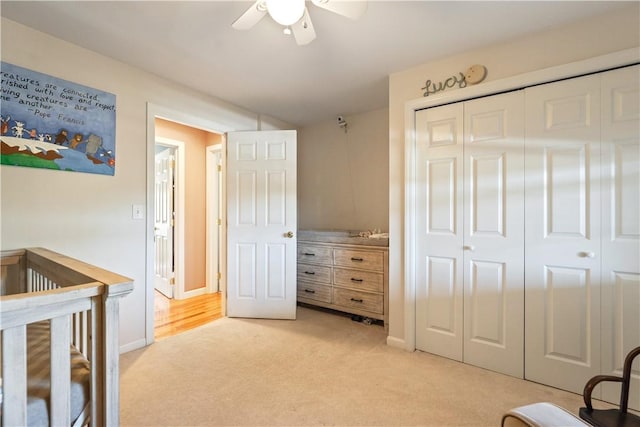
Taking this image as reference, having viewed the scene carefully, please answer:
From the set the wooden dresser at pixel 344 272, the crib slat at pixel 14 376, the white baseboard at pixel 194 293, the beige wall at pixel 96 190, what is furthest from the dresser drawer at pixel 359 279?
the crib slat at pixel 14 376

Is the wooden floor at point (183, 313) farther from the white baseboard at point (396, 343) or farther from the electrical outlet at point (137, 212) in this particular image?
the white baseboard at point (396, 343)

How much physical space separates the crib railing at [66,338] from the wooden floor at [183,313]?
1730mm

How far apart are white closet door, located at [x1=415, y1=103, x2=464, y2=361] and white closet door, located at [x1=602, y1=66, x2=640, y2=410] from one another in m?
0.78

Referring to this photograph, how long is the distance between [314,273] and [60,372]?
252 cm

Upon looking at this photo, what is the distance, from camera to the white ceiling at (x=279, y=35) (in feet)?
5.55

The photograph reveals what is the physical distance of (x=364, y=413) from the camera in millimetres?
1629

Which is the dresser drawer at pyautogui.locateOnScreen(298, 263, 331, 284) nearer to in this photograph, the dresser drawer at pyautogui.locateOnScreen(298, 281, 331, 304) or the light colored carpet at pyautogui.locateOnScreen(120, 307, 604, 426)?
the dresser drawer at pyautogui.locateOnScreen(298, 281, 331, 304)

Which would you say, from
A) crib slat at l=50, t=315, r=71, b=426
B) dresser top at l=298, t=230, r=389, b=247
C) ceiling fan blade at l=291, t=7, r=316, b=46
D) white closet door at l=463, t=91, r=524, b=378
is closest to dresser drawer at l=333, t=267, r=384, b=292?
dresser top at l=298, t=230, r=389, b=247

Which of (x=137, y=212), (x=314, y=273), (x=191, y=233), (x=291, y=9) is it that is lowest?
(x=314, y=273)

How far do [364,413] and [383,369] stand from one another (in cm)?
51

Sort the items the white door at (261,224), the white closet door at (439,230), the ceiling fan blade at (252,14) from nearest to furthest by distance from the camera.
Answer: the ceiling fan blade at (252,14) → the white closet door at (439,230) → the white door at (261,224)

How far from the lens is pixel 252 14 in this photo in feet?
4.87

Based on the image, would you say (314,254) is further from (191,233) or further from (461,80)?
(461,80)

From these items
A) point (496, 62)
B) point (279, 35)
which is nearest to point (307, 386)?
point (279, 35)
